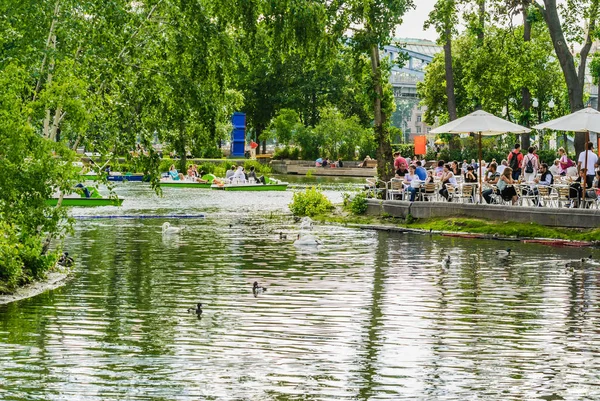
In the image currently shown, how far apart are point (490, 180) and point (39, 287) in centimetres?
1970

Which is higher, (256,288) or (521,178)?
(521,178)

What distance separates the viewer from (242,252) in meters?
27.9

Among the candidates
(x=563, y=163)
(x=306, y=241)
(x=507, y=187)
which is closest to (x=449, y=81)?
(x=563, y=163)

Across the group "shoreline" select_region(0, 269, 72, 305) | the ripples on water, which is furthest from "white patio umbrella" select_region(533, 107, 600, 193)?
"shoreline" select_region(0, 269, 72, 305)

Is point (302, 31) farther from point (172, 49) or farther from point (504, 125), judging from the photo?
point (504, 125)

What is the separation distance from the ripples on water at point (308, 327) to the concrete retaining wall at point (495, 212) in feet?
6.51

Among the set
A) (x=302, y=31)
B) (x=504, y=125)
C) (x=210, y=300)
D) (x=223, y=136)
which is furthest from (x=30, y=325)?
(x=223, y=136)

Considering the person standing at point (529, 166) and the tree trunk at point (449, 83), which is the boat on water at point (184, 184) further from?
the person standing at point (529, 166)

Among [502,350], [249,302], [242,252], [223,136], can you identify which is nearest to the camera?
[502,350]

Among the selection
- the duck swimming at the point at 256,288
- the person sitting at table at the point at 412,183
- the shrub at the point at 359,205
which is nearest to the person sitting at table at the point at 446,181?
the person sitting at table at the point at 412,183

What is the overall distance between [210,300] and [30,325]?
3659mm

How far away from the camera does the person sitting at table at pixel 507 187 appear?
33469 mm

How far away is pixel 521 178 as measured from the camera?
3588 centimetres

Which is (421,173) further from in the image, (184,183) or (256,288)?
(184,183)
